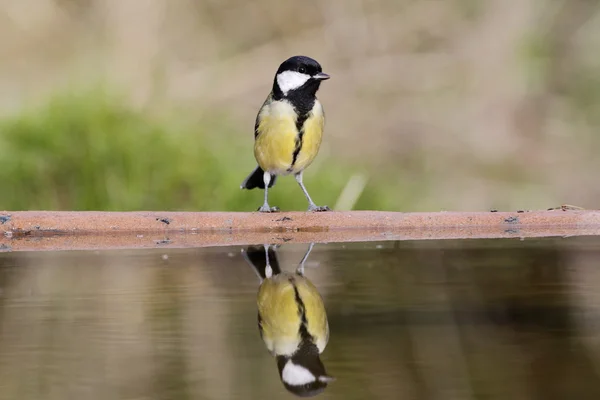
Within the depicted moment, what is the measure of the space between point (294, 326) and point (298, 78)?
2.50 metres

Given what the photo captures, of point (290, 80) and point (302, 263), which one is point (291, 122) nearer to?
point (290, 80)

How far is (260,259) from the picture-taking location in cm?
280

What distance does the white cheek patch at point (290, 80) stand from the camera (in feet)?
13.7

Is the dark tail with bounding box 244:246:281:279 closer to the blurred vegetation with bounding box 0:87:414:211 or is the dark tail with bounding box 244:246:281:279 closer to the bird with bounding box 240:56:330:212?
the bird with bounding box 240:56:330:212

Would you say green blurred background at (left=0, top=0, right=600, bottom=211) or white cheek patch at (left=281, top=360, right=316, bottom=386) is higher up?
green blurred background at (left=0, top=0, right=600, bottom=211)

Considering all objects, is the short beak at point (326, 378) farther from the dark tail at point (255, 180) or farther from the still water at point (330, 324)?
the dark tail at point (255, 180)

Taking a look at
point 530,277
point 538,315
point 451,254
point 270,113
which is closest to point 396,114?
point 270,113

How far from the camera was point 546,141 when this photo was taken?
20.9ft

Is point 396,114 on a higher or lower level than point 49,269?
higher

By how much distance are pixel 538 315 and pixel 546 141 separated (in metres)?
4.62

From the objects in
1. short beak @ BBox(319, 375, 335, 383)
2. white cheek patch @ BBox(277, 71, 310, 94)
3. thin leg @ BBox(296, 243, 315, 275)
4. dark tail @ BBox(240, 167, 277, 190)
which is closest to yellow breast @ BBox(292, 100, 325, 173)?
white cheek patch @ BBox(277, 71, 310, 94)

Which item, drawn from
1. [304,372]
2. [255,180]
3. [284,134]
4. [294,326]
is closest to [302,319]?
[294,326]

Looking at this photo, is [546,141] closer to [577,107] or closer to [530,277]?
[577,107]

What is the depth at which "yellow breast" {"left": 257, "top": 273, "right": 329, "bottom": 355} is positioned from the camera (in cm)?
169
